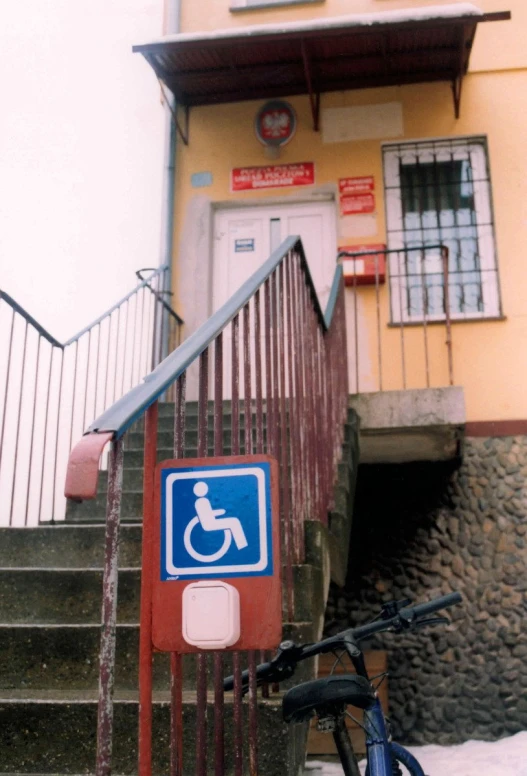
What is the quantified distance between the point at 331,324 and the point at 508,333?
2.96m

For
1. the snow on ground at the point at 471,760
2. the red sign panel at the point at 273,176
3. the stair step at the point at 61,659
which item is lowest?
the snow on ground at the point at 471,760

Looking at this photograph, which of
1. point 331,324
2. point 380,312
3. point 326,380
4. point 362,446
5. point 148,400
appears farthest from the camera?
point 380,312

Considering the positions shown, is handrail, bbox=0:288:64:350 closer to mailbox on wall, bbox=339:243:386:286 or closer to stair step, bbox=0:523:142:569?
stair step, bbox=0:523:142:569

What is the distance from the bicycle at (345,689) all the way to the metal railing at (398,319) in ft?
14.6

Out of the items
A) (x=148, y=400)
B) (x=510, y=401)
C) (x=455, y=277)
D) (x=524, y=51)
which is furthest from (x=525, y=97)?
(x=148, y=400)

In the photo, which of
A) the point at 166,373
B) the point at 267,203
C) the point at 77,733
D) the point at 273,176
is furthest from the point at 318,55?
the point at 77,733

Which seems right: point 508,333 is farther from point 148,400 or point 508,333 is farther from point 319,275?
point 148,400

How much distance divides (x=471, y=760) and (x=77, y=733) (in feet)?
12.2

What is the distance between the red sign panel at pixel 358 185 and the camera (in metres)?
7.14

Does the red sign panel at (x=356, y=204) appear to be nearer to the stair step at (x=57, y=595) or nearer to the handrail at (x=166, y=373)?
the handrail at (x=166, y=373)

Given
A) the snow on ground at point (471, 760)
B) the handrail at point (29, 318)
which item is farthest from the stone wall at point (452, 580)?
the handrail at point (29, 318)

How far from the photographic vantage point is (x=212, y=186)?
7.41 m

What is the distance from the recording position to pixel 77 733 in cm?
228

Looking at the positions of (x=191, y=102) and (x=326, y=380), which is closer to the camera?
(x=326, y=380)
